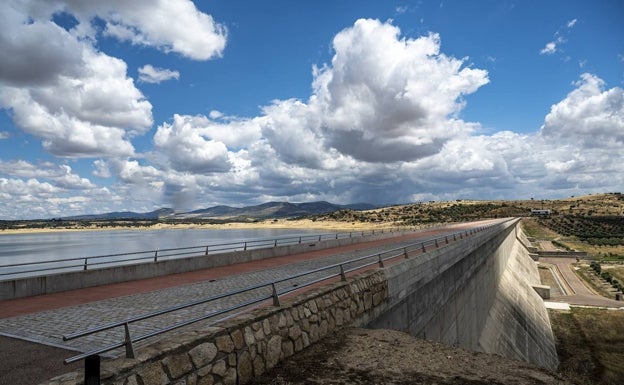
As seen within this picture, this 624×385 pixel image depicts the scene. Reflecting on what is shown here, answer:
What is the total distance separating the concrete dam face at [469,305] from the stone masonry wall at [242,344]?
2.47m

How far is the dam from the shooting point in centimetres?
568

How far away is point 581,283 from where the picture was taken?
6938 cm

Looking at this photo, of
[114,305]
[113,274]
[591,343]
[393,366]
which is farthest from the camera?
[591,343]

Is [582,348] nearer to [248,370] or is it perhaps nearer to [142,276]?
[142,276]

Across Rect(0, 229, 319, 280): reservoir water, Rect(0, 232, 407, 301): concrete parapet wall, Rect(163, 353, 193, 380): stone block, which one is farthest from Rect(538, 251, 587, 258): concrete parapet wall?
Rect(163, 353, 193, 380): stone block

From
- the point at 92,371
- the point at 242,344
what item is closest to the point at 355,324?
the point at 242,344

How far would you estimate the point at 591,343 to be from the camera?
3856 cm

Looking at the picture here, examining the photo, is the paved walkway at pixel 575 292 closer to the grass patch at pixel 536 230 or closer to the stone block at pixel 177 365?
the grass patch at pixel 536 230

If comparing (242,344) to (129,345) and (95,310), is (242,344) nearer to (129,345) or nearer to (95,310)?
(129,345)

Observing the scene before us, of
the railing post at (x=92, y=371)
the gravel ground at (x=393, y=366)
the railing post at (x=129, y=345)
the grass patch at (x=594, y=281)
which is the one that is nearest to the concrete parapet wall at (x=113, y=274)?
the gravel ground at (x=393, y=366)

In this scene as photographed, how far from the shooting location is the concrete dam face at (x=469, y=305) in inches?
595

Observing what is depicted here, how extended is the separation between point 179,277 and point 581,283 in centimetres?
7319

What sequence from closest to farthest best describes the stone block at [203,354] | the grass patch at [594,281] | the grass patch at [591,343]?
the stone block at [203,354], the grass patch at [591,343], the grass patch at [594,281]

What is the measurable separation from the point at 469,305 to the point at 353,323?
17.6 meters
